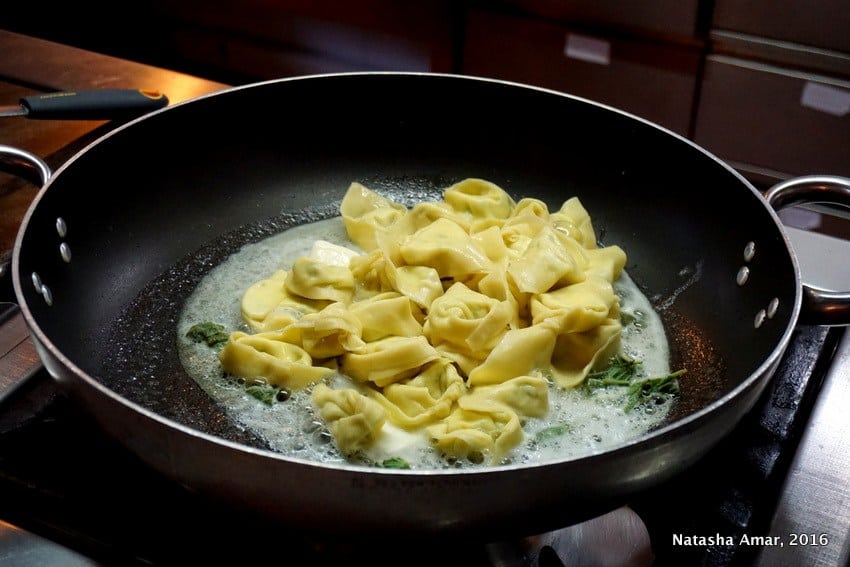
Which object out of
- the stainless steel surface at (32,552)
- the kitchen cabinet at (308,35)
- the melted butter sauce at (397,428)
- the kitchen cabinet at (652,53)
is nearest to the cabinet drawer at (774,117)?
the kitchen cabinet at (652,53)

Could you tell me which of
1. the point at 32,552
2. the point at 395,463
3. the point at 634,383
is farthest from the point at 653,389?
the point at 32,552

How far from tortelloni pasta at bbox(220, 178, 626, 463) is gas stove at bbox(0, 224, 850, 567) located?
191mm

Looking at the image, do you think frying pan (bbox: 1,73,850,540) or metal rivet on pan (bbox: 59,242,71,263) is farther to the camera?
metal rivet on pan (bbox: 59,242,71,263)

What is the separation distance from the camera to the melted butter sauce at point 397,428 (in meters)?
1.12

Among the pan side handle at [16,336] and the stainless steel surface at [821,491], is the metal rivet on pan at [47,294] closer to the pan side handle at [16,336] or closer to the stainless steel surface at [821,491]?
the pan side handle at [16,336]

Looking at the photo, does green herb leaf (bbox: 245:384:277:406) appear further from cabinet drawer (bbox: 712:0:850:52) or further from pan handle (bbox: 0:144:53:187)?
cabinet drawer (bbox: 712:0:850:52)

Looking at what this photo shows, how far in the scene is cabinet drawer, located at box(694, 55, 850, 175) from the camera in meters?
2.41

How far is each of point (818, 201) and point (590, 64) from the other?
1598 millimetres

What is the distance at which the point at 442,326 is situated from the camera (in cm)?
125

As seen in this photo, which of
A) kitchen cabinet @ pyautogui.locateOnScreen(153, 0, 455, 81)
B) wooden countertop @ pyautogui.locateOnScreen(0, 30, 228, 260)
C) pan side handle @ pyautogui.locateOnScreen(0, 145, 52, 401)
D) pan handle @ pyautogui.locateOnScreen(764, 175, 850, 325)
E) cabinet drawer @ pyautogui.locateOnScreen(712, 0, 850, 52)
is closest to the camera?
pan handle @ pyautogui.locateOnScreen(764, 175, 850, 325)

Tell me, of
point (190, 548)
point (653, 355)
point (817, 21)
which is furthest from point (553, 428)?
point (817, 21)

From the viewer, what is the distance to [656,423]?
1.17 metres

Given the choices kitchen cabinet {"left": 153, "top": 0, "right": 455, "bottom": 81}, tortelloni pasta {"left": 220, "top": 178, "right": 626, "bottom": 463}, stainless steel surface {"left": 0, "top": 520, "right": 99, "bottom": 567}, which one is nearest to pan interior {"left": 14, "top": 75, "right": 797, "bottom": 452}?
tortelloni pasta {"left": 220, "top": 178, "right": 626, "bottom": 463}

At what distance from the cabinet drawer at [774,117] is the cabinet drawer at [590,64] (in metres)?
0.08
